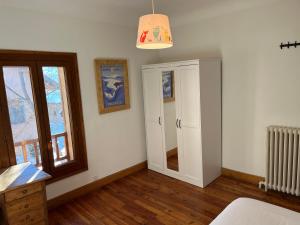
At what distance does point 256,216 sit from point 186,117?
1787 mm

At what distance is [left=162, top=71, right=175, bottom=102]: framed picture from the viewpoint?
11.0ft

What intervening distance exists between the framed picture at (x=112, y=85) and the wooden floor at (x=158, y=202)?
4.05ft

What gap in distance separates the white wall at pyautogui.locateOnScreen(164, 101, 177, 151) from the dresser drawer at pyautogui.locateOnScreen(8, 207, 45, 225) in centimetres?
200

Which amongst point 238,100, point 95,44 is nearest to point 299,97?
point 238,100

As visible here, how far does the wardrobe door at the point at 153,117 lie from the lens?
140 inches

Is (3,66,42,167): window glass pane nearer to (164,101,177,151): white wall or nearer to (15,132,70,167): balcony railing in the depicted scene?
(15,132,70,167): balcony railing

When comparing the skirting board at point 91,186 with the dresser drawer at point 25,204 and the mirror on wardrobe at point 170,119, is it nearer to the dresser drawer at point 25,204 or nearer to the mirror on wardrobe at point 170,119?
the mirror on wardrobe at point 170,119

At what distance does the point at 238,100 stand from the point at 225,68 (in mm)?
505

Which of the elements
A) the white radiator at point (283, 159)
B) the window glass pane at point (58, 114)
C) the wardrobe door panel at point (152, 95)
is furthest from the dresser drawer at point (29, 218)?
the white radiator at point (283, 159)

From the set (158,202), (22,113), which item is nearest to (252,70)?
(158,202)

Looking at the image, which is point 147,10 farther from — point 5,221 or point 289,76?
point 5,221

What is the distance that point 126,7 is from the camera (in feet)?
9.43

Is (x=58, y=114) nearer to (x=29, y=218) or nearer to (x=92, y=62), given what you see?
(x=92, y=62)

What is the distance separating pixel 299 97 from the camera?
270 cm
